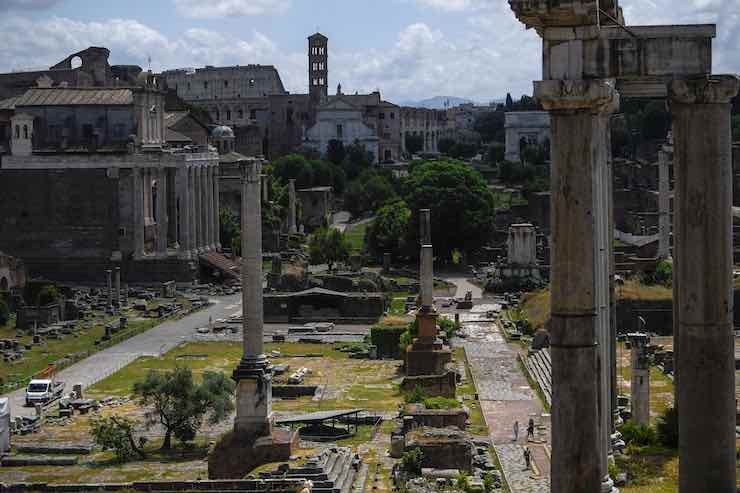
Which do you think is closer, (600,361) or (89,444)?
(600,361)

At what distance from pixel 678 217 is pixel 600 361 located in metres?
1.82

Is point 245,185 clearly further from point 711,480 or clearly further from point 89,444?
point 711,480

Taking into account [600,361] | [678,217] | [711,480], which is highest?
[678,217]

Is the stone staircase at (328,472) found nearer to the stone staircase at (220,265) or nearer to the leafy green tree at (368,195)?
the stone staircase at (220,265)

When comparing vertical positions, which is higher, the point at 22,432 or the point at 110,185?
the point at 110,185

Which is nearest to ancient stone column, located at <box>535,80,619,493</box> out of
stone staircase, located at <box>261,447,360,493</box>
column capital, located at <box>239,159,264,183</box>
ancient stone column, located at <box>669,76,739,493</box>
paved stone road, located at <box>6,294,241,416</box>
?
ancient stone column, located at <box>669,76,739,493</box>

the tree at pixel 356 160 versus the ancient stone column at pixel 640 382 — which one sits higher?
the tree at pixel 356 160

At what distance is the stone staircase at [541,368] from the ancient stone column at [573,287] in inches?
1070

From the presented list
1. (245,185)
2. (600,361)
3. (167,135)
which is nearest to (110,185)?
(167,135)

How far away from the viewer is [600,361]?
1486 cm

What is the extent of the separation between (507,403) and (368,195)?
67600 mm

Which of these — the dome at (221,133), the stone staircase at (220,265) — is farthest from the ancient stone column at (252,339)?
the dome at (221,133)

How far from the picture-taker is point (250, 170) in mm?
31234

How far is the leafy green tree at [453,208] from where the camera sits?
3216 inches
